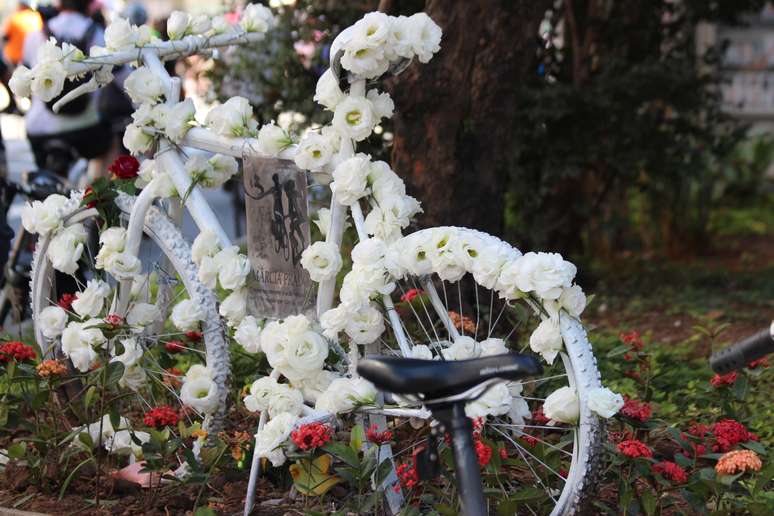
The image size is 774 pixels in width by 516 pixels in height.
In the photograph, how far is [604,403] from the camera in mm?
3275

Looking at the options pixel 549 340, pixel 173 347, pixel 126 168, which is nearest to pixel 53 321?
pixel 173 347

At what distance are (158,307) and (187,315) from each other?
41 centimetres

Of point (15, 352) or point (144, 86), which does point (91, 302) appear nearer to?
point (15, 352)

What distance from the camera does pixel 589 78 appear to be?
756cm

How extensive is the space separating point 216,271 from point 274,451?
0.67 m

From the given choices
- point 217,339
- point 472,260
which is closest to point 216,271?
point 217,339

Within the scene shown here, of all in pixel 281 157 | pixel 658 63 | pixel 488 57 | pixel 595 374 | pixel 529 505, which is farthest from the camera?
pixel 658 63

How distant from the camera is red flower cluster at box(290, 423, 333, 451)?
3.51 meters

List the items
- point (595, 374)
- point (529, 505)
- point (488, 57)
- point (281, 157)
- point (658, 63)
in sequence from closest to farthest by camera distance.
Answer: point (595, 374) → point (529, 505) → point (281, 157) → point (488, 57) → point (658, 63)

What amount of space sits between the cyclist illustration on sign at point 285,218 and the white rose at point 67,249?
761 mm

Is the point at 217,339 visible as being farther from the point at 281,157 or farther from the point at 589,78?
the point at 589,78

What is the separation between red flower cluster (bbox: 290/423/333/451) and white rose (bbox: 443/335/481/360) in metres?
0.43

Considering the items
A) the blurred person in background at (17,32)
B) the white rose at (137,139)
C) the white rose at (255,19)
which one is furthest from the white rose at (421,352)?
the blurred person in background at (17,32)

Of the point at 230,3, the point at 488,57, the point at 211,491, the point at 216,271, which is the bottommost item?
the point at 211,491
